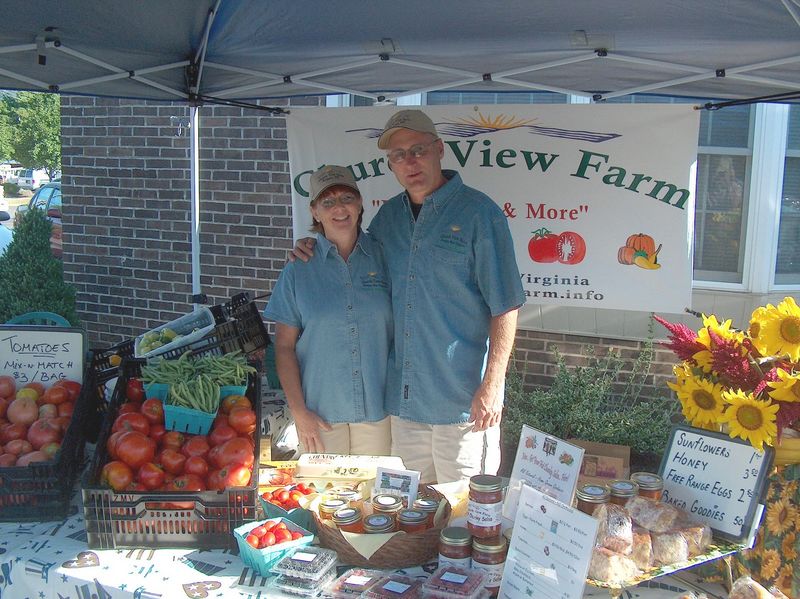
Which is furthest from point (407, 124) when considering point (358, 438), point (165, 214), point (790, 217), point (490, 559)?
point (165, 214)

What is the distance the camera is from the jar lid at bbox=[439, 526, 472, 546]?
1903 millimetres

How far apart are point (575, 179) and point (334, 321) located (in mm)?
2046

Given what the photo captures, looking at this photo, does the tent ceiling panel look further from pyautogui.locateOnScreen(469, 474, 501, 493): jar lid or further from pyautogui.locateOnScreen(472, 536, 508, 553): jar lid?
pyautogui.locateOnScreen(472, 536, 508, 553): jar lid

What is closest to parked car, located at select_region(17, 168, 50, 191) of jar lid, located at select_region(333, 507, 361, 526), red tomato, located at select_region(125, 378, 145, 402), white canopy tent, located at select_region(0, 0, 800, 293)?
white canopy tent, located at select_region(0, 0, 800, 293)

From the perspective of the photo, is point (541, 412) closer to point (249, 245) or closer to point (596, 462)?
point (596, 462)

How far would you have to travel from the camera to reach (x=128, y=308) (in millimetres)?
6746

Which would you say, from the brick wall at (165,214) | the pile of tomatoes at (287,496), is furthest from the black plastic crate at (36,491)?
the brick wall at (165,214)

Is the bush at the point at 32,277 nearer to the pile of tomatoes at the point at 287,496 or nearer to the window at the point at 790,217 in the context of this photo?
the pile of tomatoes at the point at 287,496

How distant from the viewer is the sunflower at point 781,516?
1.95 meters

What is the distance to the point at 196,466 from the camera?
2.38 metres

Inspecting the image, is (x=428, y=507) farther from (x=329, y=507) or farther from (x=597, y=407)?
(x=597, y=407)

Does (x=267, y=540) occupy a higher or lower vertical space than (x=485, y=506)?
lower

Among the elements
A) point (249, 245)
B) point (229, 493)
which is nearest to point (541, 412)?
point (249, 245)

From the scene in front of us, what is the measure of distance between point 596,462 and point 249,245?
3.21 metres
